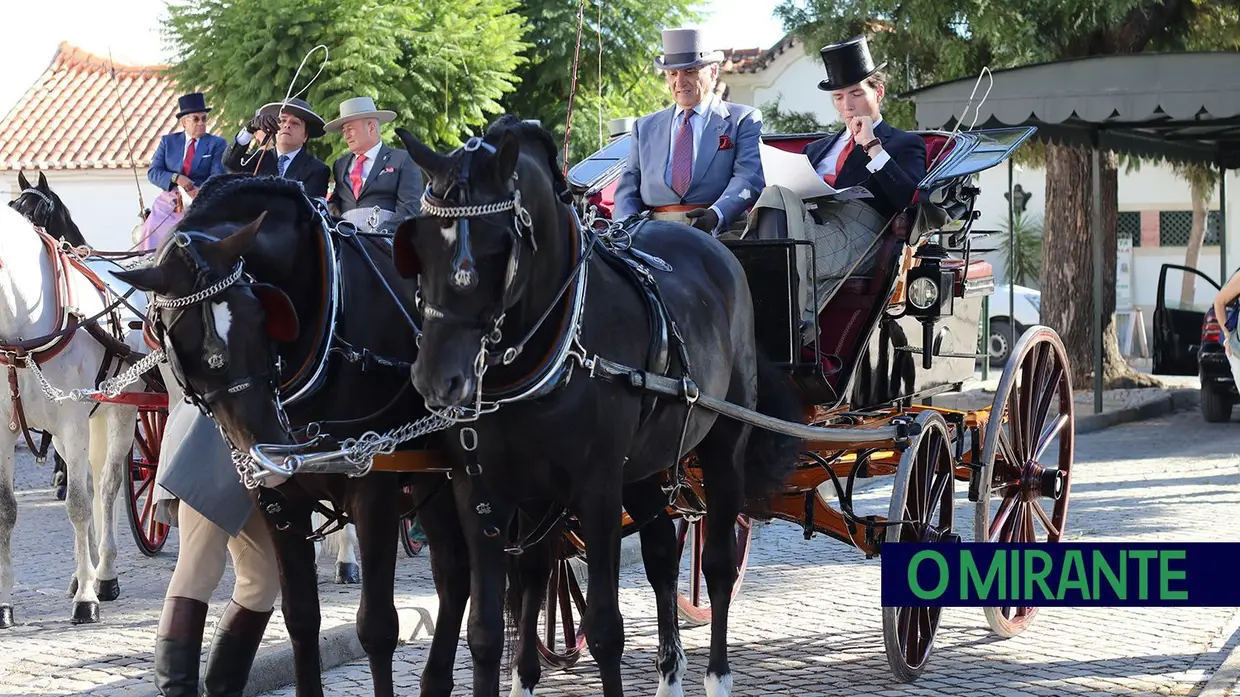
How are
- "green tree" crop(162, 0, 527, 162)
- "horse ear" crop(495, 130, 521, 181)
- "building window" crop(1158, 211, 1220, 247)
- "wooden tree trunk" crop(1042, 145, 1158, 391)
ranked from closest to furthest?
1. "horse ear" crop(495, 130, 521, 181)
2. "green tree" crop(162, 0, 527, 162)
3. "wooden tree trunk" crop(1042, 145, 1158, 391)
4. "building window" crop(1158, 211, 1220, 247)

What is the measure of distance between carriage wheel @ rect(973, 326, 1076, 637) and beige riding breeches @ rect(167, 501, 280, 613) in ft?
10.7

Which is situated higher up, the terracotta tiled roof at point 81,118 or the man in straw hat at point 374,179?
the terracotta tiled roof at point 81,118

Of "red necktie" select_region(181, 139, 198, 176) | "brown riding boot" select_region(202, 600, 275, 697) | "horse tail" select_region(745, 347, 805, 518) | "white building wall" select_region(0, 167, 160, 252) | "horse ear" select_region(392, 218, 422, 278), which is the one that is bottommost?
"brown riding boot" select_region(202, 600, 275, 697)

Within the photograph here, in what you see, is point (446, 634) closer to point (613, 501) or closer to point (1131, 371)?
point (613, 501)

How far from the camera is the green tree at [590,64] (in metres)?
22.3

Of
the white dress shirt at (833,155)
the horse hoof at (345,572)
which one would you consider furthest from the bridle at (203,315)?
the horse hoof at (345,572)

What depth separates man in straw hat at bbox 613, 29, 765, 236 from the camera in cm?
649

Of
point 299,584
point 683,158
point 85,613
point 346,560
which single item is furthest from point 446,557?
point 346,560

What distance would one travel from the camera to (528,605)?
5.64 meters

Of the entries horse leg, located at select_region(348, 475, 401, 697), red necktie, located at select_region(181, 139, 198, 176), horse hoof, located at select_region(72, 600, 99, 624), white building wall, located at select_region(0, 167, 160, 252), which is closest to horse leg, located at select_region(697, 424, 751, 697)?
horse leg, located at select_region(348, 475, 401, 697)

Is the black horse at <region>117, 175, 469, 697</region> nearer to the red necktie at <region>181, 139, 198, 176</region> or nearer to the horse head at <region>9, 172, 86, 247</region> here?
the red necktie at <region>181, 139, 198, 176</region>

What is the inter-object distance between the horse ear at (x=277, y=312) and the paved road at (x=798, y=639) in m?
2.17

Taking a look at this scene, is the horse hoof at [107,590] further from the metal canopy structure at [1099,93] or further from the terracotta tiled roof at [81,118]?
the terracotta tiled roof at [81,118]

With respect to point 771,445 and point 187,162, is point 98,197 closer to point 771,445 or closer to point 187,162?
point 187,162
